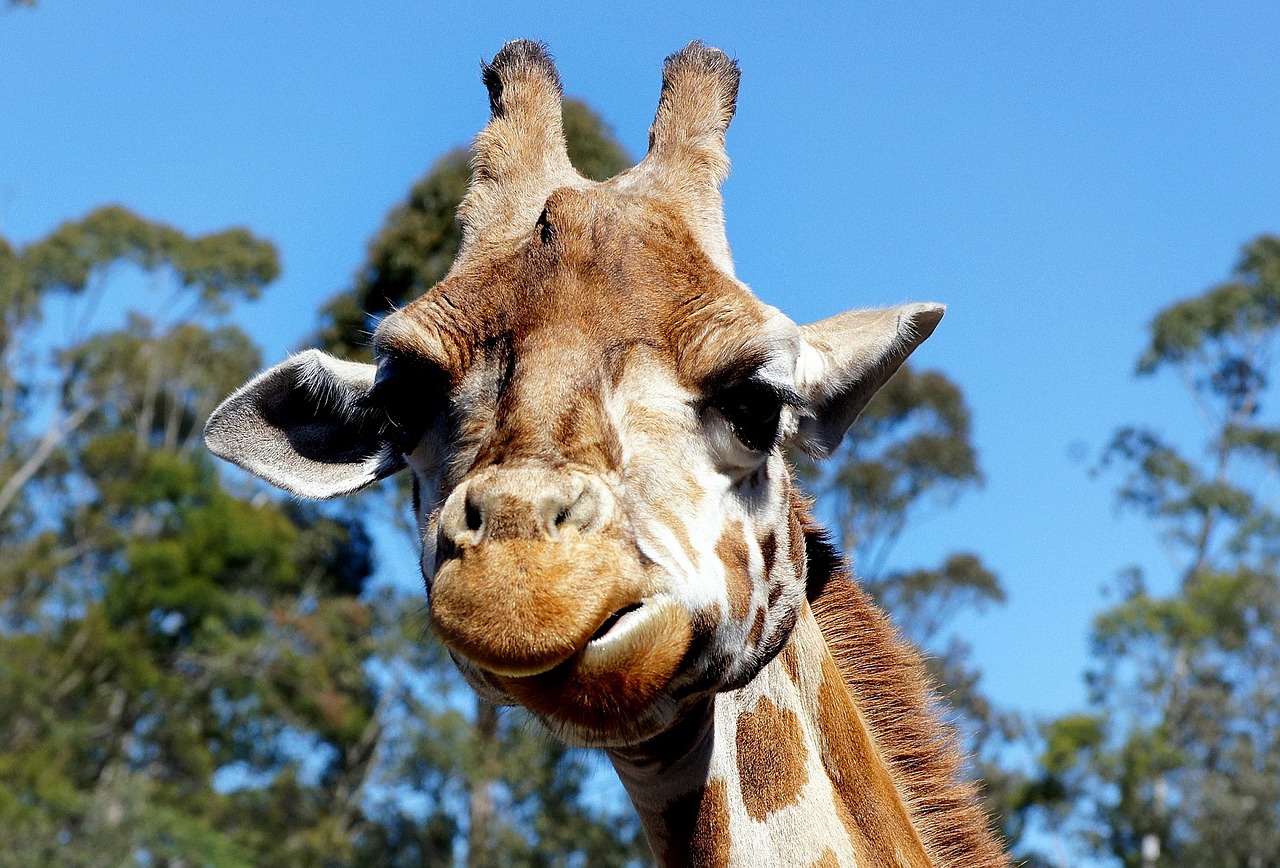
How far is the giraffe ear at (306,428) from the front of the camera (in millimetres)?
4184

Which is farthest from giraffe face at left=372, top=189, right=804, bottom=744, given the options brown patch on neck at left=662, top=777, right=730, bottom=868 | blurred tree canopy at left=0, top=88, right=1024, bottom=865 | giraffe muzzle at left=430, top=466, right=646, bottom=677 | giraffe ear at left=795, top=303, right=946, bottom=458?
blurred tree canopy at left=0, top=88, right=1024, bottom=865

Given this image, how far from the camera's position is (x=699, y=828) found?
360cm

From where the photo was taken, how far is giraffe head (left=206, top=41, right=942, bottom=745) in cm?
288

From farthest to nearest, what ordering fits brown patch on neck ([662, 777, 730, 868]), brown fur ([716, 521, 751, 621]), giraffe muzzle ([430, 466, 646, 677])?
1. brown patch on neck ([662, 777, 730, 868])
2. brown fur ([716, 521, 751, 621])
3. giraffe muzzle ([430, 466, 646, 677])

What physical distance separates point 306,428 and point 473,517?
62.5 inches

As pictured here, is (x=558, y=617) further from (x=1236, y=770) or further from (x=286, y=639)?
(x=286, y=639)

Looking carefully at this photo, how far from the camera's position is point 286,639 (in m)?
36.2

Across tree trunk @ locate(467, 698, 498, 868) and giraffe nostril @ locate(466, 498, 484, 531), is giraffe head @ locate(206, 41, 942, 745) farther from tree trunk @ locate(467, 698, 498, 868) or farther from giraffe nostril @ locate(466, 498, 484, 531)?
tree trunk @ locate(467, 698, 498, 868)

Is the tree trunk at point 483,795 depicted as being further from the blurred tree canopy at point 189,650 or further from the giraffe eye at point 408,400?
the giraffe eye at point 408,400

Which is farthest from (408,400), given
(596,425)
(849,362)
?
(849,362)

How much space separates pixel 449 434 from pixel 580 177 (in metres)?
1.23

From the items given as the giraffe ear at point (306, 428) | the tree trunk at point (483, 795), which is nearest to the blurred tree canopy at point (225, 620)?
the tree trunk at point (483, 795)

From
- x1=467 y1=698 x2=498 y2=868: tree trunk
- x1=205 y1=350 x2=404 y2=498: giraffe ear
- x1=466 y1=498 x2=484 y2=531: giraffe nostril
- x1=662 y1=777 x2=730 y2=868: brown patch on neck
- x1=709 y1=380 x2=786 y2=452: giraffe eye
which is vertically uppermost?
x1=467 y1=698 x2=498 y2=868: tree trunk

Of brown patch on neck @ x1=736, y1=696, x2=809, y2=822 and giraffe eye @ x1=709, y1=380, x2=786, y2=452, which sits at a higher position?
giraffe eye @ x1=709, y1=380, x2=786, y2=452
